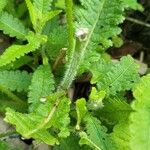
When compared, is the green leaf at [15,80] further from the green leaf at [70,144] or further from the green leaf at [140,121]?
the green leaf at [140,121]

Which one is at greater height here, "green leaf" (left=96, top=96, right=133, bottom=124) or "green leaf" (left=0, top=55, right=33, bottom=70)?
"green leaf" (left=0, top=55, right=33, bottom=70)

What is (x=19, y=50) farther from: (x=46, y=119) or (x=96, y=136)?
(x=96, y=136)

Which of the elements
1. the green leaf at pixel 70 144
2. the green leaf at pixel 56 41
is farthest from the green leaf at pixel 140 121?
the green leaf at pixel 56 41

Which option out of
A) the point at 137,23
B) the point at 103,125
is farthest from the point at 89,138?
the point at 137,23

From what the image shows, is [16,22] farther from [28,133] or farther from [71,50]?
[28,133]

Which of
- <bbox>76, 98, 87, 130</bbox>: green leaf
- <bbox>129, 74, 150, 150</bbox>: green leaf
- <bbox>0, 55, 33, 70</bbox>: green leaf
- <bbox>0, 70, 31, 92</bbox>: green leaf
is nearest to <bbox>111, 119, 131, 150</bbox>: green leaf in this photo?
<bbox>76, 98, 87, 130</bbox>: green leaf

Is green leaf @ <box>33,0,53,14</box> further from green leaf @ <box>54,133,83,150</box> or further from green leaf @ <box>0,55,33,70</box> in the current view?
green leaf @ <box>54,133,83,150</box>
